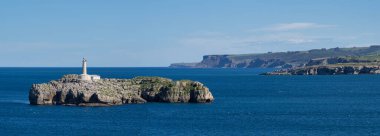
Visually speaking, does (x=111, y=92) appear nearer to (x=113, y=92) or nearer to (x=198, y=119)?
(x=113, y=92)

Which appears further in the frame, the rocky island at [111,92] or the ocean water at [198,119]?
the rocky island at [111,92]

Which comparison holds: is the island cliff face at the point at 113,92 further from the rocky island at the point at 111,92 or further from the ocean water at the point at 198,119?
the ocean water at the point at 198,119

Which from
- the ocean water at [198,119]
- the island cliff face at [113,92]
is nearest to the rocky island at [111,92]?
the island cliff face at [113,92]

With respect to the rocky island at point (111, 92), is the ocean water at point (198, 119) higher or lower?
lower

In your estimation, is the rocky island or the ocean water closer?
the ocean water

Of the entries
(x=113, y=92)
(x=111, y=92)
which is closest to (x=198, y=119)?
(x=111, y=92)

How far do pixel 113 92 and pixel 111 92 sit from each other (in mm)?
683

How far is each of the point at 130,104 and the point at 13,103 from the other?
78.9ft

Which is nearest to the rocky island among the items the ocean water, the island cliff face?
the island cliff face

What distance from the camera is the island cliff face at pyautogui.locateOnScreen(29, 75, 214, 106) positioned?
4643 inches

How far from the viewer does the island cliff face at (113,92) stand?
11794 cm

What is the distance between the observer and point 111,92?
395 ft

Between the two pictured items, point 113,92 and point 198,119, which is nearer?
point 198,119

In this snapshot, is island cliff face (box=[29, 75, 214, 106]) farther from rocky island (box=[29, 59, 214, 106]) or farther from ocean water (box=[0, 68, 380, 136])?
ocean water (box=[0, 68, 380, 136])
